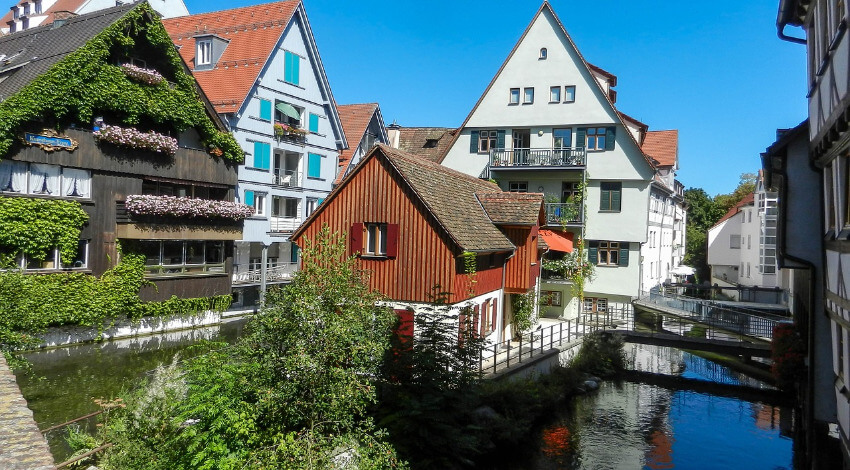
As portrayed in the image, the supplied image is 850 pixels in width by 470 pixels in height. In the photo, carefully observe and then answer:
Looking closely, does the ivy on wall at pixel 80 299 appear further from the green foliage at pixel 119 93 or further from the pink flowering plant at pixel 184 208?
the green foliage at pixel 119 93

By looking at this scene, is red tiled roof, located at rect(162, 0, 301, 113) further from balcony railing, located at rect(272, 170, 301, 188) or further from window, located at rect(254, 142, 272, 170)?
balcony railing, located at rect(272, 170, 301, 188)

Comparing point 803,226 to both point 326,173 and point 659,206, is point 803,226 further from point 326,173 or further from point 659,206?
point 326,173

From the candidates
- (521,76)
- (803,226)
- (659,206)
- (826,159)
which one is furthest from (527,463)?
(659,206)

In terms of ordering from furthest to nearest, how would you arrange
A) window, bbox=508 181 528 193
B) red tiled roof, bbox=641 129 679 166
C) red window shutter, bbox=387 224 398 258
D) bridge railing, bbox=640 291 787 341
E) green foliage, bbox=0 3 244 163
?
red tiled roof, bbox=641 129 679 166 → window, bbox=508 181 528 193 → bridge railing, bbox=640 291 787 341 → green foliage, bbox=0 3 244 163 → red window shutter, bbox=387 224 398 258

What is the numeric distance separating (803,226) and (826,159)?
10.0 ft

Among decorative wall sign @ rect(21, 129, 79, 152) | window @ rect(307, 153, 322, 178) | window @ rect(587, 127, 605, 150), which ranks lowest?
decorative wall sign @ rect(21, 129, 79, 152)

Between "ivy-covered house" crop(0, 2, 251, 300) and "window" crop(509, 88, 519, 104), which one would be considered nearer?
"ivy-covered house" crop(0, 2, 251, 300)

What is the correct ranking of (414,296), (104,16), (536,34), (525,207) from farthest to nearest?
(536,34) < (104,16) < (525,207) < (414,296)

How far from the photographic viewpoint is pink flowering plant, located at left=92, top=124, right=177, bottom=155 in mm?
24344

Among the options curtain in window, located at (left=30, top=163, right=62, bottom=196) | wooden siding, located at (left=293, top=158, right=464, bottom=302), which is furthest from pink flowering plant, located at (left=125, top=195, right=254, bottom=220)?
wooden siding, located at (left=293, top=158, right=464, bottom=302)

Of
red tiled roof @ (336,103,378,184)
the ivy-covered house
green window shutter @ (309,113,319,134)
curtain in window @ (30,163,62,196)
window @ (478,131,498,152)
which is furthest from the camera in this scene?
red tiled roof @ (336,103,378,184)

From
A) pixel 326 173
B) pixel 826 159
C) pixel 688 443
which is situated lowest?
pixel 688 443

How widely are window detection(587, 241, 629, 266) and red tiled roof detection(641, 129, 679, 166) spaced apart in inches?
383

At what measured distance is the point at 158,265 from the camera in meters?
26.8
